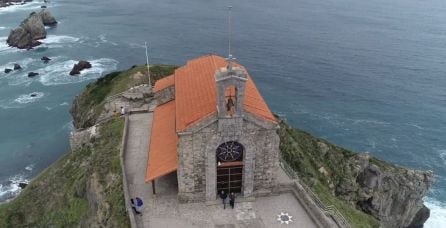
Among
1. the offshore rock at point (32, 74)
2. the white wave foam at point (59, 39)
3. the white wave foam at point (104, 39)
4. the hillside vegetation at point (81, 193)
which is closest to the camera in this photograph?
the hillside vegetation at point (81, 193)

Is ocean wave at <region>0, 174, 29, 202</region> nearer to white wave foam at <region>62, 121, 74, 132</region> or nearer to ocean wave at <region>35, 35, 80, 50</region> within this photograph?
white wave foam at <region>62, 121, 74, 132</region>

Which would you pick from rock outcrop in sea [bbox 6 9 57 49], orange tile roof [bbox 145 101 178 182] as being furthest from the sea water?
orange tile roof [bbox 145 101 178 182]

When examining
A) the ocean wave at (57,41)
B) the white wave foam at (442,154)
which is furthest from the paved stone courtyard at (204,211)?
the ocean wave at (57,41)

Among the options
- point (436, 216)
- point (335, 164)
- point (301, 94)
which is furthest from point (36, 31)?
point (436, 216)

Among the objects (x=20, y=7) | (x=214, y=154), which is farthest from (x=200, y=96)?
(x=20, y=7)

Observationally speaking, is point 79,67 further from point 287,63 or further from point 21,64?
point 287,63

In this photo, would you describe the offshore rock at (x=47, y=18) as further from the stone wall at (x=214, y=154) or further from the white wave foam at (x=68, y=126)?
the stone wall at (x=214, y=154)

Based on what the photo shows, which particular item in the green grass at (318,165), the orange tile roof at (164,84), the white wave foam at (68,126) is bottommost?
the white wave foam at (68,126)

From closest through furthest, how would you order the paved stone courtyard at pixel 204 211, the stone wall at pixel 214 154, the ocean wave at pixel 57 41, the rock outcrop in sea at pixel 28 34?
the stone wall at pixel 214 154 < the paved stone courtyard at pixel 204 211 < the ocean wave at pixel 57 41 < the rock outcrop in sea at pixel 28 34
